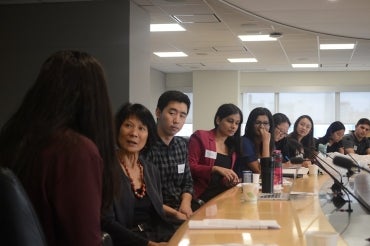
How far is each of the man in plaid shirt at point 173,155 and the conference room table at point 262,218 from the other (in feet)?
0.87

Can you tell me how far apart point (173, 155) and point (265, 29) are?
13.9 ft

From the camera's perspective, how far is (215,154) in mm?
3547

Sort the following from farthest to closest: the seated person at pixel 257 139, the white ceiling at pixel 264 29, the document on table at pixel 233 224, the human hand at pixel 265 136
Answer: the white ceiling at pixel 264 29, the human hand at pixel 265 136, the seated person at pixel 257 139, the document on table at pixel 233 224

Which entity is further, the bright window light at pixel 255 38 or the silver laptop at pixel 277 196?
the bright window light at pixel 255 38

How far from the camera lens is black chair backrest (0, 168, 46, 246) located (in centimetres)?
109

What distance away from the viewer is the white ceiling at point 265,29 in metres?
5.48

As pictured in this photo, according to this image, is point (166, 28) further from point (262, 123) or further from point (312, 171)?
point (312, 171)

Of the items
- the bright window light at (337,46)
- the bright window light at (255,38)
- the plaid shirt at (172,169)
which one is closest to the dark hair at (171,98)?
the plaid shirt at (172,169)

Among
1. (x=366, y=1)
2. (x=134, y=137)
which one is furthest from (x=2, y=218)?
(x=366, y=1)

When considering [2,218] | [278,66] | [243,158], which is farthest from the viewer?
[278,66]

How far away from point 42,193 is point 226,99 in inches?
429

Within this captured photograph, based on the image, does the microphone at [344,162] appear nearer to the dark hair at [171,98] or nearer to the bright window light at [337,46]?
the dark hair at [171,98]

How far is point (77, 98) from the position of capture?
1.40m

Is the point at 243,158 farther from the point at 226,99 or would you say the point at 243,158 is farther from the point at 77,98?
the point at 226,99
